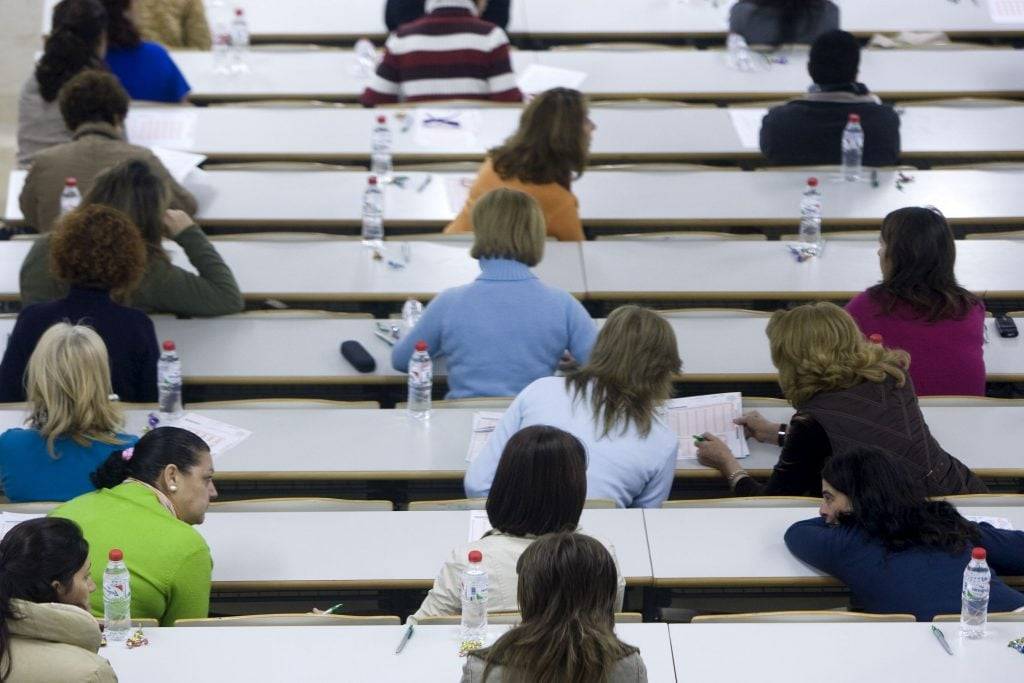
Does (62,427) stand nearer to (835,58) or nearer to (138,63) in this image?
(138,63)

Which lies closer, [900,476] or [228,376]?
[900,476]

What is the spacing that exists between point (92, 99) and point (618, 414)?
113 inches

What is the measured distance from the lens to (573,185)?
6.53m

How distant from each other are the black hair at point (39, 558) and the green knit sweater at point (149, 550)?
0.34 metres

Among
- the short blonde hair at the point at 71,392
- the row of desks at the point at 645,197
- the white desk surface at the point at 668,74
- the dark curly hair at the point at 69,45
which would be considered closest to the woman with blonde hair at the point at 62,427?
the short blonde hair at the point at 71,392

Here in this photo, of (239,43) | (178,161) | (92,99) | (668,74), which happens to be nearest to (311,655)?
(92,99)

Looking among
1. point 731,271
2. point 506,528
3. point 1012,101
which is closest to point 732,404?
point 731,271

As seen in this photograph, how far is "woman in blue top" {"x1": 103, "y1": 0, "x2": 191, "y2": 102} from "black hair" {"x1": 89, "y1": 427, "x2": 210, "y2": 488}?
3.79m

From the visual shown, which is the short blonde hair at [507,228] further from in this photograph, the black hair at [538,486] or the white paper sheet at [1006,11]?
the white paper sheet at [1006,11]

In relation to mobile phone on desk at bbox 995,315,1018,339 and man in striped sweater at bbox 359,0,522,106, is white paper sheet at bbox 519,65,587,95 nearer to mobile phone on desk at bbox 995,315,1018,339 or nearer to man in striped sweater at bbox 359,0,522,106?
man in striped sweater at bbox 359,0,522,106

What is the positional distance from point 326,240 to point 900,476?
303 centimetres

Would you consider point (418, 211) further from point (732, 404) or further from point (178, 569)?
point (178, 569)

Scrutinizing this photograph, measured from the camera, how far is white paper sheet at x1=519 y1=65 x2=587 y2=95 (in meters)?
7.45

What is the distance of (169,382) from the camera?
484 cm
